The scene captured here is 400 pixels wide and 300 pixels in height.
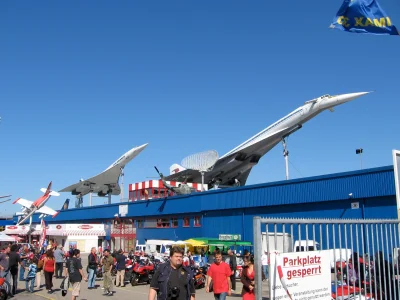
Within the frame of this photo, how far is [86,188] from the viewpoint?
68625 millimetres

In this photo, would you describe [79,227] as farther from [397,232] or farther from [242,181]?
[397,232]

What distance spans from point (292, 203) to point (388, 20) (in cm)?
1938

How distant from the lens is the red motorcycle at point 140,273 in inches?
712

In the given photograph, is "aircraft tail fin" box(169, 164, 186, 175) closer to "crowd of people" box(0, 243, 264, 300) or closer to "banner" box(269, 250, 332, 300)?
"crowd of people" box(0, 243, 264, 300)

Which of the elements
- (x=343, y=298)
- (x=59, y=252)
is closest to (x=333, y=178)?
(x=59, y=252)

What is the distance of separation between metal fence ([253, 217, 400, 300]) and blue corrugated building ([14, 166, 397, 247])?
16.0 m

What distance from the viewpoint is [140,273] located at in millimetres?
18156

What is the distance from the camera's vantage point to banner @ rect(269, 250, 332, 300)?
5586 mm

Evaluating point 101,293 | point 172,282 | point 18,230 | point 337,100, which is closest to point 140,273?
point 101,293

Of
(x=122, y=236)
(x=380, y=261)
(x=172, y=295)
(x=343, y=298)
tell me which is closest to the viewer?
(x=172, y=295)

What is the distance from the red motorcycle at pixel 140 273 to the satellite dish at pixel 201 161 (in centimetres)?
2932

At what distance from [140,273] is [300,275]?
43.7 ft

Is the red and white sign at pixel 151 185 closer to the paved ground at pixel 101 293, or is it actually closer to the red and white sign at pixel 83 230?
the red and white sign at pixel 83 230

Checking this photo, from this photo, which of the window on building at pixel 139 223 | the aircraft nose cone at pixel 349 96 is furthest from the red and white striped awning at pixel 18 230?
the aircraft nose cone at pixel 349 96
